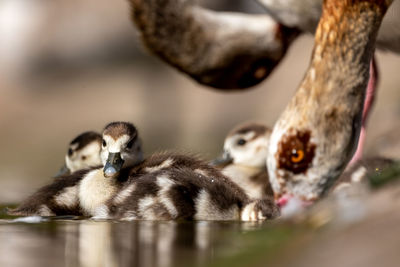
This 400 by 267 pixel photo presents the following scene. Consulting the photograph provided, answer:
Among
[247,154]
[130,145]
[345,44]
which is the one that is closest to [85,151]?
[130,145]

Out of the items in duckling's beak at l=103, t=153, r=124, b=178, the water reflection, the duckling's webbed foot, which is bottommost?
the water reflection

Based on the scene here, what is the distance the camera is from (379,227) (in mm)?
1743

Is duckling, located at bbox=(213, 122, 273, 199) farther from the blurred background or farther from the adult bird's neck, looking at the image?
the blurred background

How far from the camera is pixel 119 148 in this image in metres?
3.40

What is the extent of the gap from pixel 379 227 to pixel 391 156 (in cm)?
242

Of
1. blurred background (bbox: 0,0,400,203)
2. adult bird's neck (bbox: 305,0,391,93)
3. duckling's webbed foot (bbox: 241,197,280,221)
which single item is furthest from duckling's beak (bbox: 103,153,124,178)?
blurred background (bbox: 0,0,400,203)

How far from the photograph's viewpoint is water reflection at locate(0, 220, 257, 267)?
207 cm

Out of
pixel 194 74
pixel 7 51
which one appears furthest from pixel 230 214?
pixel 7 51

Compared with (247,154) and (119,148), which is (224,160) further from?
(119,148)

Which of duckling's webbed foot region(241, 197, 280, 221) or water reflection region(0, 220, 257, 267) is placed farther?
duckling's webbed foot region(241, 197, 280, 221)

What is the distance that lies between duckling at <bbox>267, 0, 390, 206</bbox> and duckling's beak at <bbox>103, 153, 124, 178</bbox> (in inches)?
22.5

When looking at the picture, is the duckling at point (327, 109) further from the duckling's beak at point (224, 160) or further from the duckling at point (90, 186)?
the duckling's beak at point (224, 160)

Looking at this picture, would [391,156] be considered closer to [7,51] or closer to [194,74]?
[194,74]

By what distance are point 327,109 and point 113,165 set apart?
821 mm
